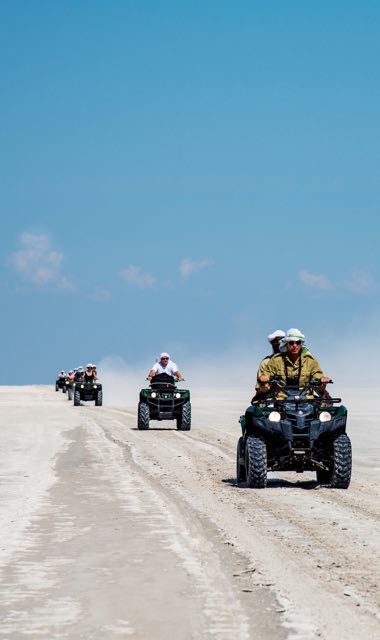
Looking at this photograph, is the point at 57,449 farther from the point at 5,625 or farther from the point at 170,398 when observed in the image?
the point at 5,625

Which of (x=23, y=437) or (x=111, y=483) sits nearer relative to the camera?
(x=111, y=483)

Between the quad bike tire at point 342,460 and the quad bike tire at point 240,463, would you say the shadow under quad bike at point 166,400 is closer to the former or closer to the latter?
the quad bike tire at point 240,463

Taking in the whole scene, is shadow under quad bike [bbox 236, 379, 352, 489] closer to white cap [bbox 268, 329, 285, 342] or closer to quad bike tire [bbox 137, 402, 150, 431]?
white cap [bbox 268, 329, 285, 342]

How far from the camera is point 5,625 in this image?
5555 millimetres

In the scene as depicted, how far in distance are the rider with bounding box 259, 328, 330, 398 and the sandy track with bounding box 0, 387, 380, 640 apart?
1376 mm

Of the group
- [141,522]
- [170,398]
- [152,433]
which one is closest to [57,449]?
[152,433]

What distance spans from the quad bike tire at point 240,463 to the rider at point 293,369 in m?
0.86

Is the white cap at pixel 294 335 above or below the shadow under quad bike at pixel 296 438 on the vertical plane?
above

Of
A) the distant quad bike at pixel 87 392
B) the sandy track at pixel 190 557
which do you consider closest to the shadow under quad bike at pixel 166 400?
the sandy track at pixel 190 557

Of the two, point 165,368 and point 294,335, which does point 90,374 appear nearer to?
point 165,368

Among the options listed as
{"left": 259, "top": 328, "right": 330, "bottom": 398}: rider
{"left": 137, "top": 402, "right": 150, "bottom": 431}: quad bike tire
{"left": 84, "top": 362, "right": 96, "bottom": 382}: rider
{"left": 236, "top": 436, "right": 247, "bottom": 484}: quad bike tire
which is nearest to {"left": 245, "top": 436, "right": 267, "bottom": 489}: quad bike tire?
{"left": 236, "top": 436, "right": 247, "bottom": 484}: quad bike tire

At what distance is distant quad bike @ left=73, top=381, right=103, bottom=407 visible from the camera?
43562 mm

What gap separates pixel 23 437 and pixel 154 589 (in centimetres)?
1697

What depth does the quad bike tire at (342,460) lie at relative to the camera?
12.8 meters
